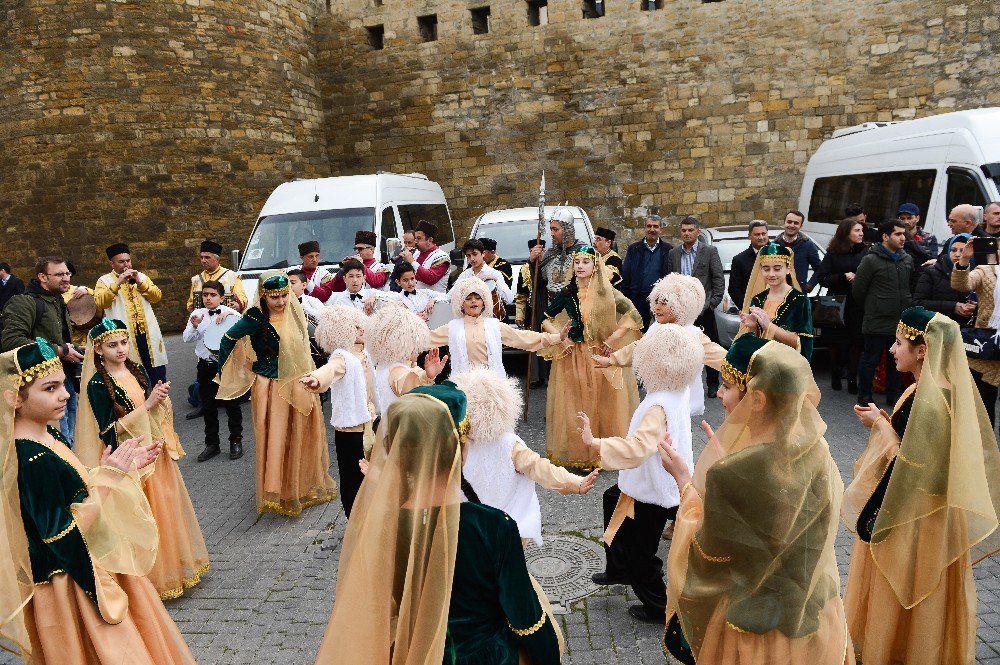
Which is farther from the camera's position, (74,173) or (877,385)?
(74,173)

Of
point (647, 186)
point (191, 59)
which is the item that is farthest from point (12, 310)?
point (647, 186)

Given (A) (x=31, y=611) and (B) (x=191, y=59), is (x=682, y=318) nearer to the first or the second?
(A) (x=31, y=611)

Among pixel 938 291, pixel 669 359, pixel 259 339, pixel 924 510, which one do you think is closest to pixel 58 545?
pixel 669 359

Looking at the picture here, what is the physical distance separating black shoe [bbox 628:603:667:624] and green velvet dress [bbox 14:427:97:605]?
267cm

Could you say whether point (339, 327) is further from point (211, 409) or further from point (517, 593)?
point (517, 593)

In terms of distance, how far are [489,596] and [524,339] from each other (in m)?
3.60

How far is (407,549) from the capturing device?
2260 millimetres

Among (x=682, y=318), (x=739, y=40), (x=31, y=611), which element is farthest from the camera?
(x=739, y=40)

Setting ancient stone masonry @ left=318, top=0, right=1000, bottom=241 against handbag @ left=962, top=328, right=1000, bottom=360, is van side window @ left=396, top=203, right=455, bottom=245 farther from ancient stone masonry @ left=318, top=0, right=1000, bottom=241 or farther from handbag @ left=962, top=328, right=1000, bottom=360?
→ handbag @ left=962, top=328, right=1000, bottom=360

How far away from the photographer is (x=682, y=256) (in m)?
8.89

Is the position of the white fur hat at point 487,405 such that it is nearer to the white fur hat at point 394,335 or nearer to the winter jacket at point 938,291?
the white fur hat at point 394,335

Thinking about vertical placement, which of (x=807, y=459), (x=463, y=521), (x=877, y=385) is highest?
(x=807, y=459)

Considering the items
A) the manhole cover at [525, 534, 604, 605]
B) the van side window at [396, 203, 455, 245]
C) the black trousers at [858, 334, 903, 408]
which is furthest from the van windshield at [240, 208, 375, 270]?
the black trousers at [858, 334, 903, 408]

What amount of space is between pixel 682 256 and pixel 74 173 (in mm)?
13157
